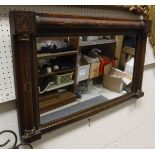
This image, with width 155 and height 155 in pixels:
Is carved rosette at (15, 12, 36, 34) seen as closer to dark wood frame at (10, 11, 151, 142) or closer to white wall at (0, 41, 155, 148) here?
dark wood frame at (10, 11, 151, 142)

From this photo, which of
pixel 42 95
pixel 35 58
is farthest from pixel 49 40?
pixel 42 95

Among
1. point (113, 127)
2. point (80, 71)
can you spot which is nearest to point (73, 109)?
point (80, 71)

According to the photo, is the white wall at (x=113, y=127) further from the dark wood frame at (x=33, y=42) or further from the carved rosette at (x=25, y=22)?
the carved rosette at (x=25, y=22)

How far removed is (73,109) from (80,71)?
7.1 inches

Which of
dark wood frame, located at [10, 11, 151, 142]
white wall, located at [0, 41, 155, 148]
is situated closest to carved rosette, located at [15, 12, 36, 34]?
dark wood frame, located at [10, 11, 151, 142]

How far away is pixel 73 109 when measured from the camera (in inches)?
35.9

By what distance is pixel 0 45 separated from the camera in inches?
26.0

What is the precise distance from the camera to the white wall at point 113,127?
85 centimetres

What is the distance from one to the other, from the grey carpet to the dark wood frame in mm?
22

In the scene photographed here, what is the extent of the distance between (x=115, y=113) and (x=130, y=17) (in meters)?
0.53

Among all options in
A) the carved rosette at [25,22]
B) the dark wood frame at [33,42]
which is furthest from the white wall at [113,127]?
the carved rosette at [25,22]

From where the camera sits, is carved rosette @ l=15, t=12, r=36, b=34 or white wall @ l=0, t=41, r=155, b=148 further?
white wall @ l=0, t=41, r=155, b=148

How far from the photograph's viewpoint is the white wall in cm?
85
